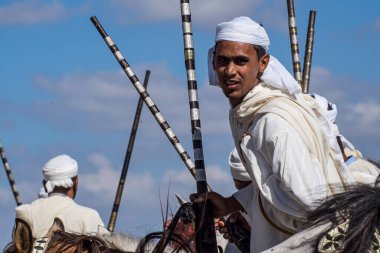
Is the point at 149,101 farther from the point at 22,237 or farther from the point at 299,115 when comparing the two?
the point at 299,115

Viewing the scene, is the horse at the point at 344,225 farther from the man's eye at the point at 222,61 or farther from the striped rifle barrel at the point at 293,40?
the striped rifle barrel at the point at 293,40

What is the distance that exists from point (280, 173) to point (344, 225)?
986 mm

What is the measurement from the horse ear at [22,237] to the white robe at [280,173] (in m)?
1.78

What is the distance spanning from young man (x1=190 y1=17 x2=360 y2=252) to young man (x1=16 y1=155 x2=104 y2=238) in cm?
459

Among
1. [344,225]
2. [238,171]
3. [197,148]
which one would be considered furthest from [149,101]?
[344,225]

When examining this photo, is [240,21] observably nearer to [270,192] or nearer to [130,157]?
[270,192]

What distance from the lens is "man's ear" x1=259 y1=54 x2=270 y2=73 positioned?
644 cm

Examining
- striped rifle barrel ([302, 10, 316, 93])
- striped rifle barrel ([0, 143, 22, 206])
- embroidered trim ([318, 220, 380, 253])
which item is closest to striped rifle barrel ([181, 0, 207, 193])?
embroidered trim ([318, 220, 380, 253])

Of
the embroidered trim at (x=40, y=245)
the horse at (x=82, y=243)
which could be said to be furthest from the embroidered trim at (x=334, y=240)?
the embroidered trim at (x=40, y=245)

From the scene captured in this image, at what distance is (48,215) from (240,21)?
5.29 m

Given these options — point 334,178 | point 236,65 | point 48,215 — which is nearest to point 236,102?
point 236,65

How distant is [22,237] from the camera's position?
7562 millimetres

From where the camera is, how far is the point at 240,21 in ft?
21.1

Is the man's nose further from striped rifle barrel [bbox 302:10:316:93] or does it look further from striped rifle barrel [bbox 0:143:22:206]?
striped rifle barrel [bbox 0:143:22:206]
